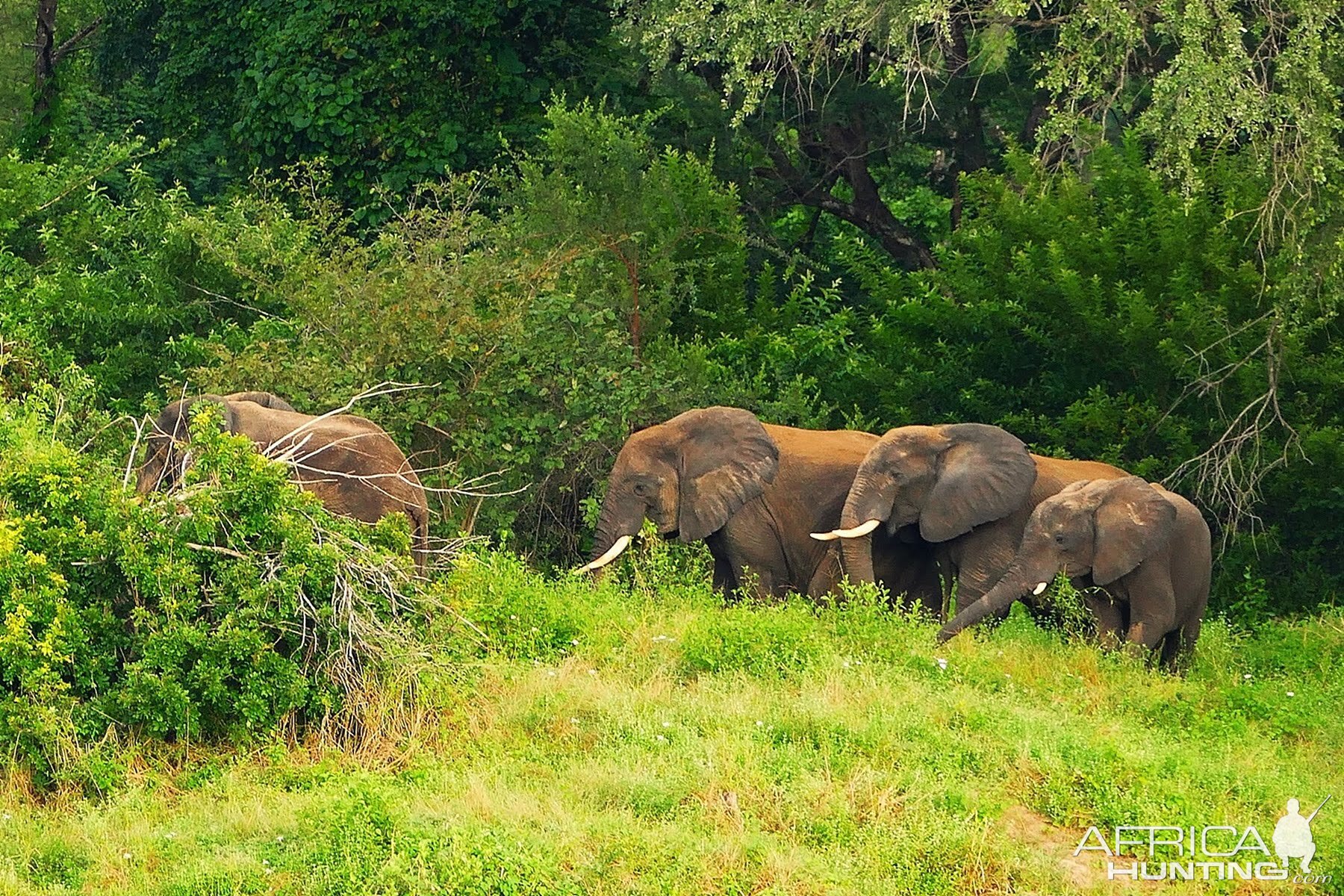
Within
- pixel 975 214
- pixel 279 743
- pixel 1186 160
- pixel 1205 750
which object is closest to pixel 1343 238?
pixel 1186 160

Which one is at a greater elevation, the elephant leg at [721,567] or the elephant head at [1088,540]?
the elephant head at [1088,540]

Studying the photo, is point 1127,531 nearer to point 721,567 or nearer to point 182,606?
point 721,567

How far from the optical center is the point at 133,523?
1000 cm

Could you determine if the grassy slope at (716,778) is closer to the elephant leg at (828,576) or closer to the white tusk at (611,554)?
the white tusk at (611,554)

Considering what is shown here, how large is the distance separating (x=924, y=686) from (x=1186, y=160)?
3.99 m

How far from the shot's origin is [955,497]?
13.4 metres

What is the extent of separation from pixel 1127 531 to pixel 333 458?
190 inches

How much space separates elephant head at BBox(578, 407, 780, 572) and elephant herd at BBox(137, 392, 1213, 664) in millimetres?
10

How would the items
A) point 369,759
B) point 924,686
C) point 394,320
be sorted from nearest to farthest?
point 369,759, point 924,686, point 394,320

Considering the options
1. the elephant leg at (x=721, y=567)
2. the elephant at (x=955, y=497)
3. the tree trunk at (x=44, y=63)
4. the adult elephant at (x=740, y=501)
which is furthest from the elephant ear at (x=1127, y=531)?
the tree trunk at (x=44, y=63)

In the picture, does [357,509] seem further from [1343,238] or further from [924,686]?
[1343,238]

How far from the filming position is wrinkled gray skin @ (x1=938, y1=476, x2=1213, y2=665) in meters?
12.5

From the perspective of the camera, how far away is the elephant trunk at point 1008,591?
1235 cm

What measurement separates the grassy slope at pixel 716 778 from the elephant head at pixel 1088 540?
1.01 meters
